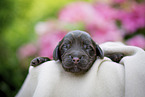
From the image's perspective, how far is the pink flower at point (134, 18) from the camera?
100 inches

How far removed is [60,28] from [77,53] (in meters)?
1.43

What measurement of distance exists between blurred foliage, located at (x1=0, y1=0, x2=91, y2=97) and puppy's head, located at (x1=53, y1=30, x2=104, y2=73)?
1993mm

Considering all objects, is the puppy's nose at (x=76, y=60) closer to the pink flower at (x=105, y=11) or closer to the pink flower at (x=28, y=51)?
the pink flower at (x=105, y=11)

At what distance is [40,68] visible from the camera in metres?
1.14

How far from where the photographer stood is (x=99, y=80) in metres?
1.03

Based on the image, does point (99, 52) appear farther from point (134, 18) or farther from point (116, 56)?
point (134, 18)

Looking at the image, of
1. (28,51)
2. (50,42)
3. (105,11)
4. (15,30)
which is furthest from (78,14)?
(15,30)

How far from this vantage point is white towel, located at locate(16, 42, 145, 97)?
971 mm

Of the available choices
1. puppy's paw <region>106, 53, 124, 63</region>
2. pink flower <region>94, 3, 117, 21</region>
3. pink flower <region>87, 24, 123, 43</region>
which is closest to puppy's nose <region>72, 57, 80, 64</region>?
puppy's paw <region>106, 53, 124, 63</region>

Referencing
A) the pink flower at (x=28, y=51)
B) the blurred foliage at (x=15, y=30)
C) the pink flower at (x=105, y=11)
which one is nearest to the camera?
the pink flower at (x=105, y=11)

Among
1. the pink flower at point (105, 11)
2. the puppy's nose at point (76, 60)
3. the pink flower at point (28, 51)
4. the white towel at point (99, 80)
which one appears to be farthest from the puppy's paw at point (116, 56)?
the pink flower at point (28, 51)

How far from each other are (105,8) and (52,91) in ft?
6.22

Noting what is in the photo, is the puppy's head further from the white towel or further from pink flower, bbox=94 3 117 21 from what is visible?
pink flower, bbox=94 3 117 21

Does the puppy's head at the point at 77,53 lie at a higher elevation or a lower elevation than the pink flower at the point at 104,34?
higher
